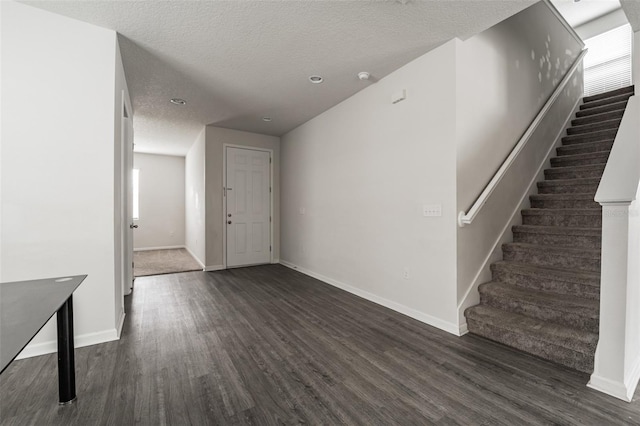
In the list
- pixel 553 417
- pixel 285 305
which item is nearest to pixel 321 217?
pixel 285 305

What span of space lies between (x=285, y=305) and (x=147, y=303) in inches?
65.9

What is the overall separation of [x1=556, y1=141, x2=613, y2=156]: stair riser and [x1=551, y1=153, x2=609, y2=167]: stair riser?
19cm

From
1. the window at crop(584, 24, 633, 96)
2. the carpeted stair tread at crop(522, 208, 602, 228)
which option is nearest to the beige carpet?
the carpeted stair tread at crop(522, 208, 602, 228)

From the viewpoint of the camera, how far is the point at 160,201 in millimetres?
8320

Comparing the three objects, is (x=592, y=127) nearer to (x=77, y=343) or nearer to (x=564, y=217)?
(x=564, y=217)

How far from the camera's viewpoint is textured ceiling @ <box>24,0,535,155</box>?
2205 mm

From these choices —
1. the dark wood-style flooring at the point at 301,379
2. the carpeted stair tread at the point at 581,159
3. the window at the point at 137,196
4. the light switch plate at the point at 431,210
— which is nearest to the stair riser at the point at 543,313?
the dark wood-style flooring at the point at 301,379

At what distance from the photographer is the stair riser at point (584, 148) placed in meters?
3.66

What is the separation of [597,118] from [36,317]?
20.8 ft

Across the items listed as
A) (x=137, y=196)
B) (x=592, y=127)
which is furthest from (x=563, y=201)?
(x=137, y=196)

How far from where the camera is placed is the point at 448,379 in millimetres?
1908

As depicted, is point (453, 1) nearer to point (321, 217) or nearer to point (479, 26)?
point (479, 26)

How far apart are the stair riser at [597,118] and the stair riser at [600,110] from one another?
0.14 m

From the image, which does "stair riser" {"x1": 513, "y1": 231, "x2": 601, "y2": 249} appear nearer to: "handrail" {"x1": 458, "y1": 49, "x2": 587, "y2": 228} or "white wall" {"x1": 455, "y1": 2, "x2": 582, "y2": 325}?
"white wall" {"x1": 455, "y1": 2, "x2": 582, "y2": 325}
